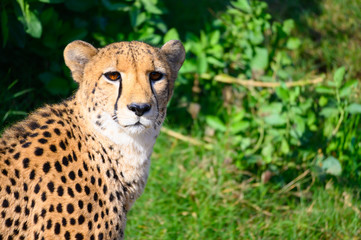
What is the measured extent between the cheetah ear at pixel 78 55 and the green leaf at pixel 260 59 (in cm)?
195

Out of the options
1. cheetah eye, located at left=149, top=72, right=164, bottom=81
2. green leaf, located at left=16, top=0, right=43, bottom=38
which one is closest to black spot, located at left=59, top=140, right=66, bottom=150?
cheetah eye, located at left=149, top=72, right=164, bottom=81

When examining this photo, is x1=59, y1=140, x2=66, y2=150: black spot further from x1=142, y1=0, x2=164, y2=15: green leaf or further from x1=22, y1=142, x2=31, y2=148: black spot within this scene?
x1=142, y1=0, x2=164, y2=15: green leaf

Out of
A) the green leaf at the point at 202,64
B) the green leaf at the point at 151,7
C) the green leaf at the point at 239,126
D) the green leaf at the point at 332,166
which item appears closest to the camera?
the green leaf at the point at 332,166

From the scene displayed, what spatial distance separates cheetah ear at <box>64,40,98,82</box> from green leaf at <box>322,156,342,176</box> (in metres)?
2.07

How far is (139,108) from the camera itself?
251 centimetres

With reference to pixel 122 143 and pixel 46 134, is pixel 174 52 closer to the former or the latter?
pixel 122 143

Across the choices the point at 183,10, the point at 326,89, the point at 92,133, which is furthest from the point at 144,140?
the point at 183,10

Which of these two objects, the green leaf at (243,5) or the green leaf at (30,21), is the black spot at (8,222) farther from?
the green leaf at (243,5)

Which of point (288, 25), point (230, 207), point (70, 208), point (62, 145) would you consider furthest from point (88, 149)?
point (288, 25)

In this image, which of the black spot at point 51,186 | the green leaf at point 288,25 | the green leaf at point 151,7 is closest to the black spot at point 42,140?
the black spot at point 51,186

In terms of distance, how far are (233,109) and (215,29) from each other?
29.6 inches

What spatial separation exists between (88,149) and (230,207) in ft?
5.31

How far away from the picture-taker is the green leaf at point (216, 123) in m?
4.39

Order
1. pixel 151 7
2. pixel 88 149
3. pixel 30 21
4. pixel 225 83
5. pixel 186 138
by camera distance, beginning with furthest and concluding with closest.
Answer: pixel 225 83 → pixel 186 138 → pixel 151 7 → pixel 30 21 → pixel 88 149
